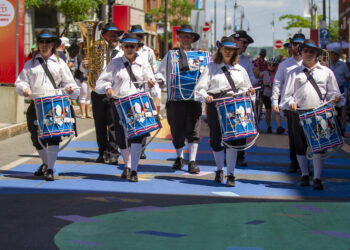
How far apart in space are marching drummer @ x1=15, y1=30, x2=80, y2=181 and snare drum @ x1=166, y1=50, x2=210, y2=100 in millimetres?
1555

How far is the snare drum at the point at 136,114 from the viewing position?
9344 mm

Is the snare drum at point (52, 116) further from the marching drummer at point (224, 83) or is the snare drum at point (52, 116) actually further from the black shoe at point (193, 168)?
the black shoe at point (193, 168)

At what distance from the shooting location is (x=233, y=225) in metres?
6.94

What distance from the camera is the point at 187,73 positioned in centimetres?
1065

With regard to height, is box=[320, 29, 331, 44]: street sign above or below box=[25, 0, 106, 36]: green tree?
below

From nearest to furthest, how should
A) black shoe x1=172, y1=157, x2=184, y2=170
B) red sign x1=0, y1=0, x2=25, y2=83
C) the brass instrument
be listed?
black shoe x1=172, y1=157, x2=184, y2=170, the brass instrument, red sign x1=0, y1=0, x2=25, y2=83

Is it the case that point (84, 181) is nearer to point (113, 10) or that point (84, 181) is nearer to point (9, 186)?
point (9, 186)

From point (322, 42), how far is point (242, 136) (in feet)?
90.7

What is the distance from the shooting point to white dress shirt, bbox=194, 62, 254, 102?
31.2 ft

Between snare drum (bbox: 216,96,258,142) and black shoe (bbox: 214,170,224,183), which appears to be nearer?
snare drum (bbox: 216,96,258,142)

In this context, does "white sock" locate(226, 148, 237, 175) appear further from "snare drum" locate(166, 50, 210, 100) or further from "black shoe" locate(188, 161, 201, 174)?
"snare drum" locate(166, 50, 210, 100)

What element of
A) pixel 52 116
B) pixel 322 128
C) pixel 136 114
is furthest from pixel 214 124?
pixel 52 116

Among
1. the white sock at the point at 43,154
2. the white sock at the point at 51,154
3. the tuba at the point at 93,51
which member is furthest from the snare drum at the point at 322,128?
the tuba at the point at 93,51

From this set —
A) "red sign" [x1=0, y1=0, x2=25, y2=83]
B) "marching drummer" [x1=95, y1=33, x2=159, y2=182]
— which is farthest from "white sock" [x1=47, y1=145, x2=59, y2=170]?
"red sign" [x1=0, y1=0, x2=25, y2=83]
